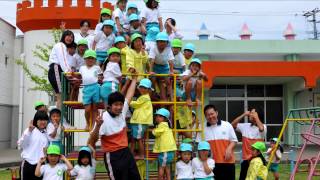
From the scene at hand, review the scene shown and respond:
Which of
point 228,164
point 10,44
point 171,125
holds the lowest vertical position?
point 228,164

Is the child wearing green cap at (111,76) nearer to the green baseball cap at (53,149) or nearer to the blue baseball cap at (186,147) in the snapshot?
the green baseball cap at (53,149)

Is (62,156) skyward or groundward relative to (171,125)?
groundward

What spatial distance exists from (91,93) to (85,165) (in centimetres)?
110

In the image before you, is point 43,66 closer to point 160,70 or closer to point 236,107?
point 236,107

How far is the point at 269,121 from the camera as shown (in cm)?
2412

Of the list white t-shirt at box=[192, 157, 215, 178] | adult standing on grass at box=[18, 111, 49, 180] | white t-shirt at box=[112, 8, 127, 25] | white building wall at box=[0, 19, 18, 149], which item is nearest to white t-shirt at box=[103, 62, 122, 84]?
adult standing on grass at box=[18, 111, 49, 180]

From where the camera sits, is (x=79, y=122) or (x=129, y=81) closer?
(x=129, y=81)

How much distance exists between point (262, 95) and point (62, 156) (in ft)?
63.5

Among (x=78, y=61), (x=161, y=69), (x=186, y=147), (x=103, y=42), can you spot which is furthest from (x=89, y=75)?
(x=186, y=147)

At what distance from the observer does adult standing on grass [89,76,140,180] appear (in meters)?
5.32

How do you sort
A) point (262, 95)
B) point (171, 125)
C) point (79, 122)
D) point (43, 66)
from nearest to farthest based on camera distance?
1. point (171, 125)
2. point (79, 122)
3. point (43, 66)
4. point (262, 95)

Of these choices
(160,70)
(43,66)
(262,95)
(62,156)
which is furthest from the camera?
(262,95)

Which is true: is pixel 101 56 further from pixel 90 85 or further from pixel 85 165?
pixel 85 165

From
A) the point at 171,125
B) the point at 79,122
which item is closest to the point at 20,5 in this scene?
the point at 79,122
